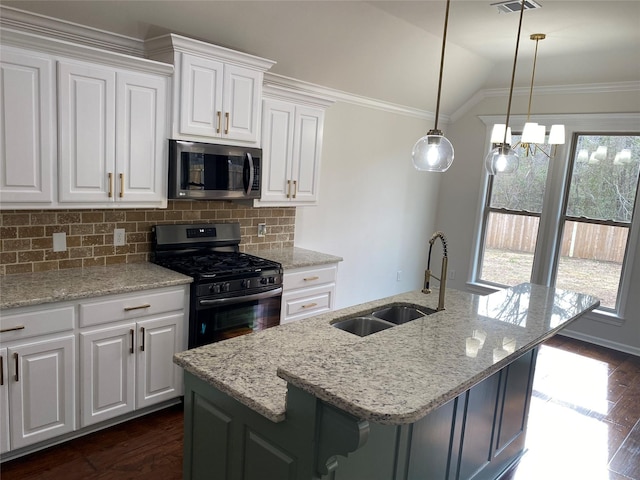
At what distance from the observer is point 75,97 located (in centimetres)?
259

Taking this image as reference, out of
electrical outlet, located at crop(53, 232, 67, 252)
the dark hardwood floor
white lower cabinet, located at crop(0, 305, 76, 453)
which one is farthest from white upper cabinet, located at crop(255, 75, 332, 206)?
the dark hardwood floor

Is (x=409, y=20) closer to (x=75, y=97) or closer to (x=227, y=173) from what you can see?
(x=227, y=173)

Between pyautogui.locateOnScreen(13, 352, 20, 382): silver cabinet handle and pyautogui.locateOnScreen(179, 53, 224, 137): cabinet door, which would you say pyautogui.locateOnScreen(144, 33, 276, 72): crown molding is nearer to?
pyautogui.locateOnScreen(179, 53, 224, 137): cabinet door

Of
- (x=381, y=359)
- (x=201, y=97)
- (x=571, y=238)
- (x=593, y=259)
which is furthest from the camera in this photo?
(x=571, y=238)

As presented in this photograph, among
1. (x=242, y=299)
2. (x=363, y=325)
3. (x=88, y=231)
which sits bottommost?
(x=242, y=299)

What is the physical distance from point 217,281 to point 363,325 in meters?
1.10

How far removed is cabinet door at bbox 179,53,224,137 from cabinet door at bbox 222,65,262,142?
0.18ft

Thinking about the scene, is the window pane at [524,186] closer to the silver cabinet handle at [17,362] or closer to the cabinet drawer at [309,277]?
the cabinet drawer at [309,277]

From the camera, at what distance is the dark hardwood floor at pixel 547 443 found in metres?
2.51

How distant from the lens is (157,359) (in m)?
2.89

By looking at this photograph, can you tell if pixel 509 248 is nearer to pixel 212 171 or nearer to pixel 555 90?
pixel 555 90

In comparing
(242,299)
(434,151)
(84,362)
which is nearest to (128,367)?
(84,362)

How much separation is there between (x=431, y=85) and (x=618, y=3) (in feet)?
6.44

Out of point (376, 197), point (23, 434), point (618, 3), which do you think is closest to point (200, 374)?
point (23, 434)
